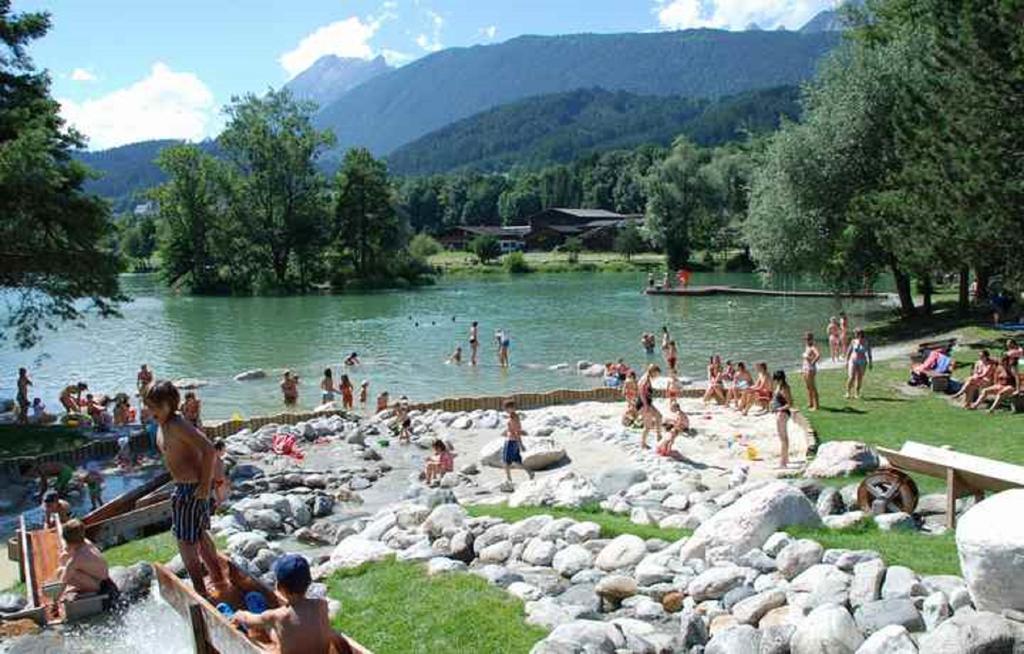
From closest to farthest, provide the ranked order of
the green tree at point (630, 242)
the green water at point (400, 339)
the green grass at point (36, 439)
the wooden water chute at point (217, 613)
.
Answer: the wooden water chute at point (217, 613) < the green grass at point (36, 439) < the green water at point (400, 339) < the green tree at point (630, 242)

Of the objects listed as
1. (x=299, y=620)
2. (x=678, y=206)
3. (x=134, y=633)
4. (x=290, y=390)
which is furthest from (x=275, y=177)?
(x=299, y=620)

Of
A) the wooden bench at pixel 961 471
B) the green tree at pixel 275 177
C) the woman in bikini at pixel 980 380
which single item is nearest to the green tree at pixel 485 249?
the green tree at pixel 275 177

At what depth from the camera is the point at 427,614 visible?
9.54m

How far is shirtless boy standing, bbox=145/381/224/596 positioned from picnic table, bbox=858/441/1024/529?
819cm

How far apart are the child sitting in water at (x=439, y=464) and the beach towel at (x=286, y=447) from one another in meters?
4.12

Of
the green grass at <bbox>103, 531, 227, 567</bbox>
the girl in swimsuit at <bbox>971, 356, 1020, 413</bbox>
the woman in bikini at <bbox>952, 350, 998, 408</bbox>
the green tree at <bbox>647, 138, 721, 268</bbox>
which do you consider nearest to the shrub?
the green tree at <bbox>647, 138, 721, 268</bbox>

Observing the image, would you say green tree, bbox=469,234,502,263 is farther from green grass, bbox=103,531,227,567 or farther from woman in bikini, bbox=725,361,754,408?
green grass, bbox=103,531,227,567

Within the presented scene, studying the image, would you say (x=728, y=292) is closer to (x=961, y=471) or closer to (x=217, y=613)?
(x=961, y=471)

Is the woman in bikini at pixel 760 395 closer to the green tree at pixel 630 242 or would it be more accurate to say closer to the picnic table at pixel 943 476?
the picnic table at pixel 943 476

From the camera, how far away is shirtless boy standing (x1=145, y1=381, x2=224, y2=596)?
8.35 m

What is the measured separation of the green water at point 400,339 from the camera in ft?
115

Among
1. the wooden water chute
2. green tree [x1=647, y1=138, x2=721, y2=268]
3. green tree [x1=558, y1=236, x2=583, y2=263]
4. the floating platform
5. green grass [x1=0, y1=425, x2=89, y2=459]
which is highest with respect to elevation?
green tree [x1=647, y1=138, x2=721, y2=268]

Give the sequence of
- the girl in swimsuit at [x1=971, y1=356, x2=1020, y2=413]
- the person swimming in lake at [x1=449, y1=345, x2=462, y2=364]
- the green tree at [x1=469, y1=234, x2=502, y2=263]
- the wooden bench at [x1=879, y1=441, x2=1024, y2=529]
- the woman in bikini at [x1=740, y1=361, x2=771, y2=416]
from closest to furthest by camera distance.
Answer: the wooden bench at [x1=879, y1=441, x2=1024, y2=529], the girl in swimsuit at [x1=971, y1=356, x2=1020, y2=413], the woman in bikini at [x1=740, y1=361, x2=771, y2=416], the person swimming in lake at [x1=449, y1=345, x2=462, y2=364], the green tree at [x1=469, y1=234, x2=502, y2=263]

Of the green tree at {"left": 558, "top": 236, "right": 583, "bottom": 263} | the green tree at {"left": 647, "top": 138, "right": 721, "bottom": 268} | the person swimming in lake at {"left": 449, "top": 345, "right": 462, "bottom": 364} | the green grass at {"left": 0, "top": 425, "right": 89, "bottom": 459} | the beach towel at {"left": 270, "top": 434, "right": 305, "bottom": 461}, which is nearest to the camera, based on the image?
the green grass at {"left": 0, "top": 425, "right": 89, "bottom": 459}
